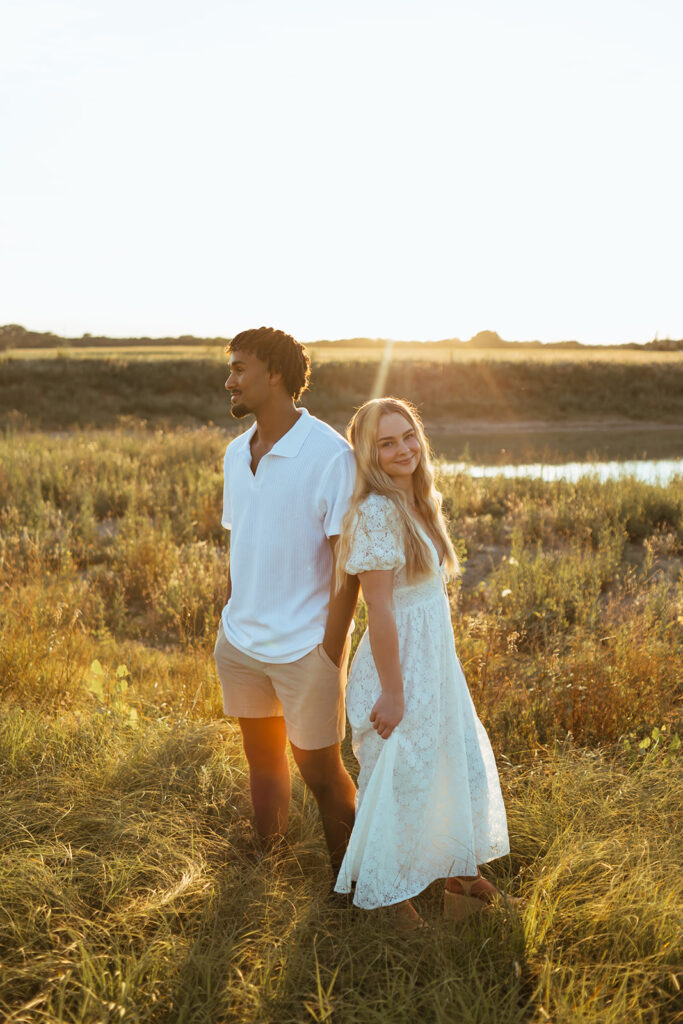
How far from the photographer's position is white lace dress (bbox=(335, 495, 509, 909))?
253 centimetres

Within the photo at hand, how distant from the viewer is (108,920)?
247 centimetres

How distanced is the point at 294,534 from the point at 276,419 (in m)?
0.39

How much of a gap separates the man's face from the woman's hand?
1.01m

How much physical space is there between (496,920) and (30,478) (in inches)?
365

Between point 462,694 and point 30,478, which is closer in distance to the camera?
point 462,694

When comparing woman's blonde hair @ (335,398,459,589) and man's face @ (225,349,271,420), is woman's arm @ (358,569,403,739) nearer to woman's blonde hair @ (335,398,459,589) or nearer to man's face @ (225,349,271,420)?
woman's blonde hair @ (335,398,459,589)

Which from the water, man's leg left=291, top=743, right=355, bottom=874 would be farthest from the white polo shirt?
the water

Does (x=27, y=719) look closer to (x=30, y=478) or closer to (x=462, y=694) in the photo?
(x=462, y=694)

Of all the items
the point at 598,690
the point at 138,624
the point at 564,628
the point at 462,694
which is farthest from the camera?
the point at 138,624

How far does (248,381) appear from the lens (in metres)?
2.62

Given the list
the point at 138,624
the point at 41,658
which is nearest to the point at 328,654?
the point at 41,658

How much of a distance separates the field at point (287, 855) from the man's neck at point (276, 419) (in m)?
1.47

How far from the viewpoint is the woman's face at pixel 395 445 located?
2.54 metres

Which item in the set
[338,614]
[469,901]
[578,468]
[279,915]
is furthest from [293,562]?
[578,468]
